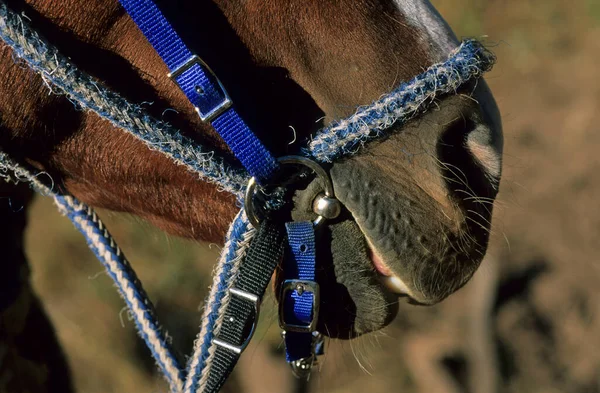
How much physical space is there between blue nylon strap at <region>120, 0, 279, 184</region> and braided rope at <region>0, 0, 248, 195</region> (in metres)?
0.06

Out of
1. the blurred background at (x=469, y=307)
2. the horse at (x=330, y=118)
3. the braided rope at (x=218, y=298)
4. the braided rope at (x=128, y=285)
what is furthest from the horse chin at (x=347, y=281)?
the blurred background at (x=469, y=307)

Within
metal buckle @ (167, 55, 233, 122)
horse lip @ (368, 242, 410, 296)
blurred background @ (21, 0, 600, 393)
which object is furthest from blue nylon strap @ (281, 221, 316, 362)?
blurred background @ (21, 0, 600, 393)

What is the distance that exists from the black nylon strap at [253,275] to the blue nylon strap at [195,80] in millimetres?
147

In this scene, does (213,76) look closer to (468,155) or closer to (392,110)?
(392,110)

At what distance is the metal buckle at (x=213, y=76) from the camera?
1.13m

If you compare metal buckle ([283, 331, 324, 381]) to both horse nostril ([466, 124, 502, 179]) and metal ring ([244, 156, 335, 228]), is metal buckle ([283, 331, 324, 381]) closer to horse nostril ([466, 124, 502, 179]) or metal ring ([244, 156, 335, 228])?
metal ring ([244, 156, 335, 228])

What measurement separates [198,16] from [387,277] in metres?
0.59

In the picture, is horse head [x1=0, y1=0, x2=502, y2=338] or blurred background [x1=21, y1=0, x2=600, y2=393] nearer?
horse head [x1=0, y1=0, x2=502, y2=338]

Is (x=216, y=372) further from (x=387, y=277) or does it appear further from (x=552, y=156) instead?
(x=552, y=156)

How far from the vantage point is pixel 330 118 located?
3.91 feet

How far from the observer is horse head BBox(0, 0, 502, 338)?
117 cm

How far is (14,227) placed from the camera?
1.71 metres

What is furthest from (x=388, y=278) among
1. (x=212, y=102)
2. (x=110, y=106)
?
(x=110, y=106)

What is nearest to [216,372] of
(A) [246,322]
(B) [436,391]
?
(A) [246,322]
